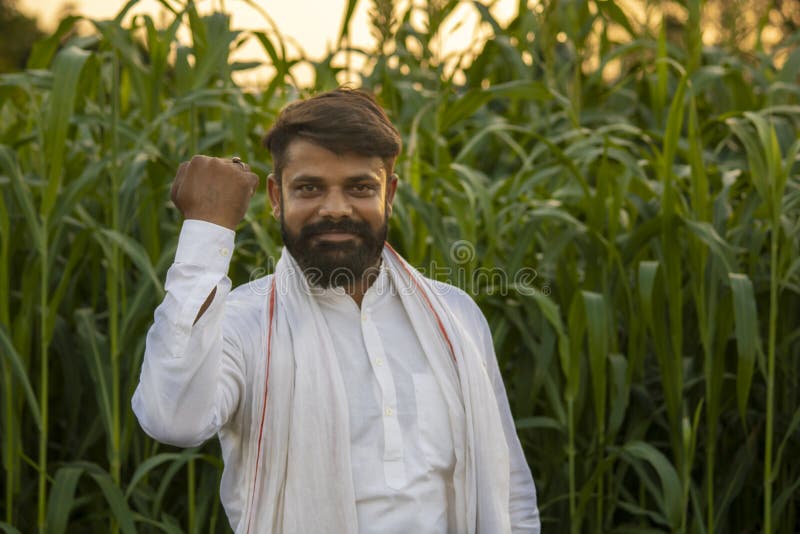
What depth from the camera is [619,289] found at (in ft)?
9.71

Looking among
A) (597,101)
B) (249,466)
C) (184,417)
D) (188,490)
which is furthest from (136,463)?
(597,101)

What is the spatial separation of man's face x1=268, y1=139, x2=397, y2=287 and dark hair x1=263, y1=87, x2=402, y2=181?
2 centimetres

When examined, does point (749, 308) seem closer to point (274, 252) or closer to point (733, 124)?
point (733, 124)

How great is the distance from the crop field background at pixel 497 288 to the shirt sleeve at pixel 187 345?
104 cm

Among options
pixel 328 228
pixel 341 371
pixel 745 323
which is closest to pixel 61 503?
pixel 341 371

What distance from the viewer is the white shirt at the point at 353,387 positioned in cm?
154

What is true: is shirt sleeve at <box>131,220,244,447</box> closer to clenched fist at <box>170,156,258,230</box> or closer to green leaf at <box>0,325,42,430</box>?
clenched fist at <box>170,156,258,230</box>

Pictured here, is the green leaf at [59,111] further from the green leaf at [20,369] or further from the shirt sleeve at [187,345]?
the shirt sleeve at [187,345]

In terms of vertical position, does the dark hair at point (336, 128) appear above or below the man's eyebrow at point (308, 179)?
above

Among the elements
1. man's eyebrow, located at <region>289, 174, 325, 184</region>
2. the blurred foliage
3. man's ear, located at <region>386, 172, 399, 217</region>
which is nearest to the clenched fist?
man's eyebrow, located at <region>289, 174, 325, 184</region>

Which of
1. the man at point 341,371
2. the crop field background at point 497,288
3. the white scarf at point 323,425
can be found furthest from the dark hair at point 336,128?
the crop field background at point 497,288

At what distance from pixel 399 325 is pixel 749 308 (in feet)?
3.65

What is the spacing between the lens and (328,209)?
1863 millimetres

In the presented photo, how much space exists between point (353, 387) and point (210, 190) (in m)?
0.48
